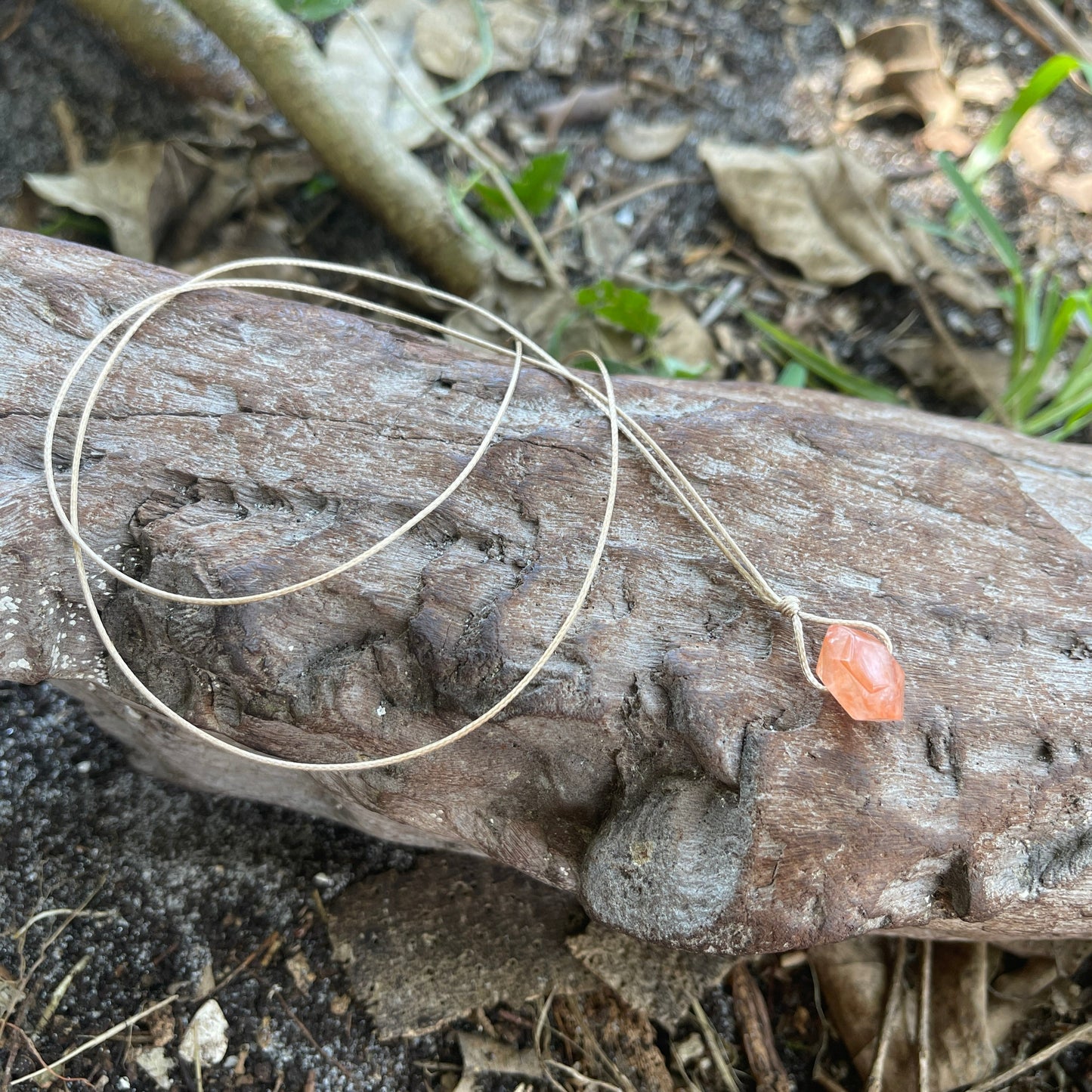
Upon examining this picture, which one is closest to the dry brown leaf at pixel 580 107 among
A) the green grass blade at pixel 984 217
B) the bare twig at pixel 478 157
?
the bare twig at pixel 478 157

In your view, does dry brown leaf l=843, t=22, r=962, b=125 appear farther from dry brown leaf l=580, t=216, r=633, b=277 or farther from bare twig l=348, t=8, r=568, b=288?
bare twig l=348, t=8, r=568, b=288

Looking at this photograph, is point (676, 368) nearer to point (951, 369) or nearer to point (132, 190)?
point (951, 369)

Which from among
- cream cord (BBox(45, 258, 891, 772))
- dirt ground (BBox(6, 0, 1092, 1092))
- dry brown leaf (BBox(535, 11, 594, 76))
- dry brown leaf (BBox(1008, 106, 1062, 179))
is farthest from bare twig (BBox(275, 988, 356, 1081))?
dry brown leaf (BBox(1008, 106, 1062, 179))

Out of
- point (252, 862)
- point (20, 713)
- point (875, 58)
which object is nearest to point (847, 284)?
point (875, 58)

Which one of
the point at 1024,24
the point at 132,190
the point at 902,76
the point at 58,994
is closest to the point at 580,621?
the point at 58,994

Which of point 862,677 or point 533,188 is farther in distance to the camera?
point 533,188

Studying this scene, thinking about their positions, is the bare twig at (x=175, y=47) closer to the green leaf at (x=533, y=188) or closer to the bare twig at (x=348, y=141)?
the bare twig at (x=348, y=141)
